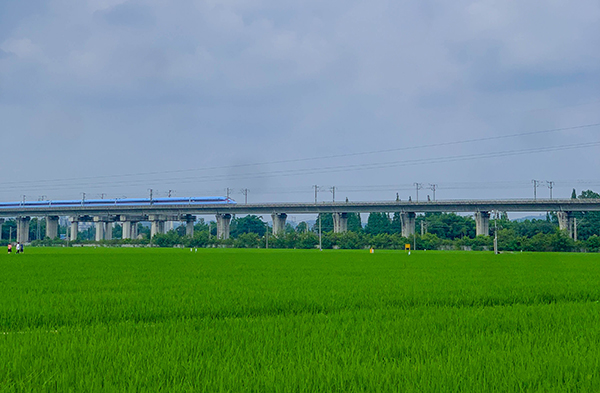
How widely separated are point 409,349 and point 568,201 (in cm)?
9611

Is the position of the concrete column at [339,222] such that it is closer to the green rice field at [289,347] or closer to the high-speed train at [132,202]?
the high-speed train at [132,202]

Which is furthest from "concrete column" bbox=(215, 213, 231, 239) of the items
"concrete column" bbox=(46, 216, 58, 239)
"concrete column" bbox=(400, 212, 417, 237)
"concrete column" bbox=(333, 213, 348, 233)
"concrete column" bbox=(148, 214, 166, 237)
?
"concrete column" bbox=(46, 216, 58, 239)

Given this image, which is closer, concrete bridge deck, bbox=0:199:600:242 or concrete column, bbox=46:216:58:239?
concrete bridge deck, bbox=0:199:600:242

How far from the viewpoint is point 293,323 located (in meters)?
8.45

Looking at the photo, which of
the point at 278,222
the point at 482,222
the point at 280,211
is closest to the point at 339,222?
the point at 280,211

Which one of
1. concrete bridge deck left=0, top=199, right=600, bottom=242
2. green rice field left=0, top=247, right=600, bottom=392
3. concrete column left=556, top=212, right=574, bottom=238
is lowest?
green rice field left=0, top=247, right=600, bottom=392

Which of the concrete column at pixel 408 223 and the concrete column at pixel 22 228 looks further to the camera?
the concrete column at pixel 22 228

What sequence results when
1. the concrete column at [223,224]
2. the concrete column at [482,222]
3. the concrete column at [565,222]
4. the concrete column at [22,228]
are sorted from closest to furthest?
1. the concrete column at [565,222]
2. the concrete column at [482,222]
3. the concrete column at [223,224]
4. the concrete column at [22,228]

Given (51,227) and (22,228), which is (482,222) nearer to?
(51,227)

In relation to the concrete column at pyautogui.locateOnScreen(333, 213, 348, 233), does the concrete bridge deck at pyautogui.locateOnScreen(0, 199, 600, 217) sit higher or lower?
higher

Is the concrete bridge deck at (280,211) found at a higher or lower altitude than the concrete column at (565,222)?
higher

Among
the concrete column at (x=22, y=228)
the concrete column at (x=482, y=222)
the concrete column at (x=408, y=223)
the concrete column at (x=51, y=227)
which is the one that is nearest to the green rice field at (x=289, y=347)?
the concrete column at (x=482, y=222)

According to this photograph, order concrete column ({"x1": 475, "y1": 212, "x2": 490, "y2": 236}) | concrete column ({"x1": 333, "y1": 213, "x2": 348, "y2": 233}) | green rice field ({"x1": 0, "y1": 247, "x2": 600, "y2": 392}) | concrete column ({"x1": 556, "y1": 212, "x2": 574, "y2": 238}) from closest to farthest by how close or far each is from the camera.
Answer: green rice field ({"x1": 0, "y1": 247, "x2": 600, "y2": 392}) → concrete column ({"x1": 556, "y1": 212, "x2": 574, "y2": 238}) → concrete column ({"x1": 475, "y1": 212, "x2": 490, "y2": 236}) → concrete column ({"x1": 333, "y1": 213, "x2": 348, "y2": 233})

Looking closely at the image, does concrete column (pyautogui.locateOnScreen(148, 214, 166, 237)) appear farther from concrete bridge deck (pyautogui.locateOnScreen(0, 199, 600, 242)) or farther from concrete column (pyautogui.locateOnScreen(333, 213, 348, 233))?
concrete column (pyautogui.locateOnScreen(333, 213, 348, 233))
